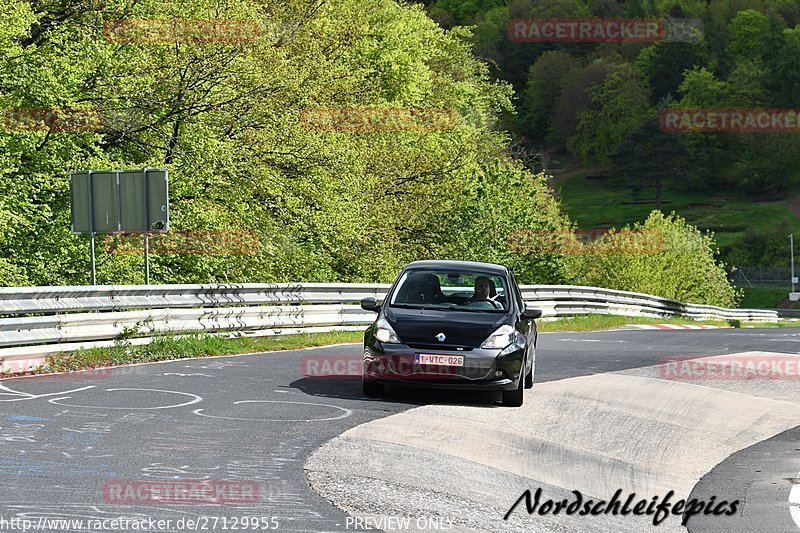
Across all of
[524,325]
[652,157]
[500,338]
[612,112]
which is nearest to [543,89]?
[612,112]

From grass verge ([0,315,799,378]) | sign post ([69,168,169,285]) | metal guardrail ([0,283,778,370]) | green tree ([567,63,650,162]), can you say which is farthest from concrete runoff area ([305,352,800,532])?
green tree ([567,63,650,162])

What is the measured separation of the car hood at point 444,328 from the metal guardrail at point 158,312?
4641 mm

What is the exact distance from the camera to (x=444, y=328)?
12.2m

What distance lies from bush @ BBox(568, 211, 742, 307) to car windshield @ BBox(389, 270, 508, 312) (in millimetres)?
56989

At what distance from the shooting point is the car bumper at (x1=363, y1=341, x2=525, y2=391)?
12023 millimetres

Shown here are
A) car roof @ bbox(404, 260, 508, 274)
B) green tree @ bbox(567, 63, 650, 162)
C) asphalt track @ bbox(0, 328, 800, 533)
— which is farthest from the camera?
green tree @ bbox(567, 63, 650, 162)

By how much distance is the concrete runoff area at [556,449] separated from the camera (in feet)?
25.2

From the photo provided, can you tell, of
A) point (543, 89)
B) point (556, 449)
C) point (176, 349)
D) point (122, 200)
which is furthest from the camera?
point (543, 89)

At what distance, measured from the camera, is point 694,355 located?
20.4 meters

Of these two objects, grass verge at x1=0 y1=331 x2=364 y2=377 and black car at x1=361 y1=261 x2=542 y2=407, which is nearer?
black car at x1=361 y1=261 x2=542 y2=407

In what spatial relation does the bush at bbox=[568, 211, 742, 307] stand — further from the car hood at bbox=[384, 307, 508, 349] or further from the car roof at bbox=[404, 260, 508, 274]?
the car hood at bbox=[384, 307, 508, 349]

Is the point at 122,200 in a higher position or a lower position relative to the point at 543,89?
lower

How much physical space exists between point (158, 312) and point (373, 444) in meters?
8.54

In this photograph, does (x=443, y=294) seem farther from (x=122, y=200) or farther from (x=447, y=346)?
(x=122, y=200)
